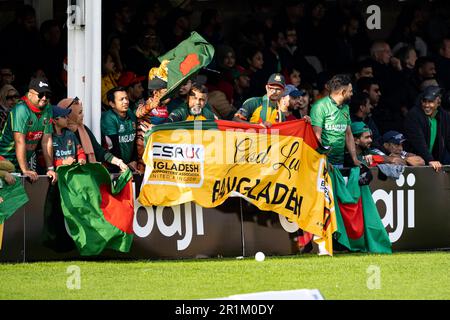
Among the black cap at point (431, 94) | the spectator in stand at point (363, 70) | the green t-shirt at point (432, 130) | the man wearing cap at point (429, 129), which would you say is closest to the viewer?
the man wearing cap at point (429, 129)

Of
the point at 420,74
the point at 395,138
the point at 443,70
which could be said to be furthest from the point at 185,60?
the point at 443,70

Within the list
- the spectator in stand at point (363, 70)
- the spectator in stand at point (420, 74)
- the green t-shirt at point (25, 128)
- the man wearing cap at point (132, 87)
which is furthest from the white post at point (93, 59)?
the spectator in stand at point (420, 74)

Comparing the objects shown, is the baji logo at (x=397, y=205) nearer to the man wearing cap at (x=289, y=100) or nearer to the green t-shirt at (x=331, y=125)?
the green t-shirt at (x=331, y=125)

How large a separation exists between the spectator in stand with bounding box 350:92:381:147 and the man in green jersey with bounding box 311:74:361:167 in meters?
1.48

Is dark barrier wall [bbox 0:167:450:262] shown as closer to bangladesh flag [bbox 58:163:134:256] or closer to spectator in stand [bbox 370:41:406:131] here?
bangladesh flag [bbox 58:163:134:256]

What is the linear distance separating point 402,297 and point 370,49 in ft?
28.9

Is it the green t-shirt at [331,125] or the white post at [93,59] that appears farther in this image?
the green t-shirt at [331,125]

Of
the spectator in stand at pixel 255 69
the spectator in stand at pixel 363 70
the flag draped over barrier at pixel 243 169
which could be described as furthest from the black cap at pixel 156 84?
the spectator in stand at pixel 363 70

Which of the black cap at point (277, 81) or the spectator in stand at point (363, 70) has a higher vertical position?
the spectator in stand at point (363, 70)

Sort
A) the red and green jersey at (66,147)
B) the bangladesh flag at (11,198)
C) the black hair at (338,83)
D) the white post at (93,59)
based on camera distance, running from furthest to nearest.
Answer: the black hair at (338,83) → the white post at (93,59) → the red and green jersey at (66,147) → the bangladesh flag at (11,198)

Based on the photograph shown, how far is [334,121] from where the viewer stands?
1512 cm

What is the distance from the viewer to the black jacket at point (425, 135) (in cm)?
1623

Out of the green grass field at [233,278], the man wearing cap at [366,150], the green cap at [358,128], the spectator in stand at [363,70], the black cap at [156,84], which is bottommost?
the green grass field at [233,278]

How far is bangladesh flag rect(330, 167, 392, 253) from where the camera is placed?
14820 millimetres
